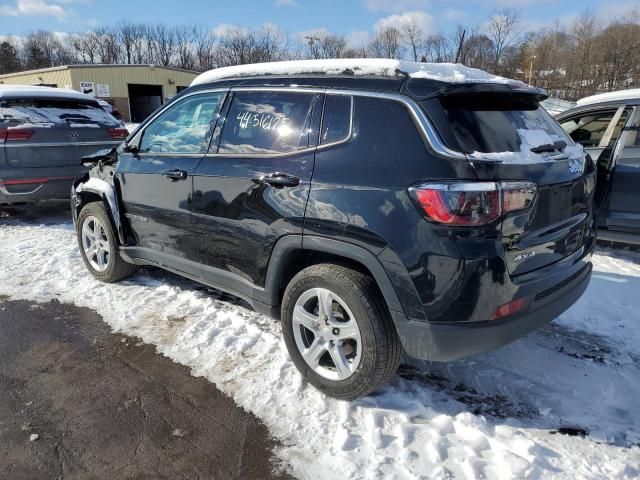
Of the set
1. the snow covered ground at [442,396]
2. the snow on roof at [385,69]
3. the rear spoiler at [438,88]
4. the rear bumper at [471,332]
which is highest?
the snow on roof at [385,69]

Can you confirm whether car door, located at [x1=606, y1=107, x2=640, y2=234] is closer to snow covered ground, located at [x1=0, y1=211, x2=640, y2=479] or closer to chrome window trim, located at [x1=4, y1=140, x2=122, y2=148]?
snow covered ground, located at [x1=0, y1=211, x2=640, y2=479]

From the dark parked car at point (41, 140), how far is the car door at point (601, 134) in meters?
6.43

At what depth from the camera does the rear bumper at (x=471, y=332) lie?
7.91 feet

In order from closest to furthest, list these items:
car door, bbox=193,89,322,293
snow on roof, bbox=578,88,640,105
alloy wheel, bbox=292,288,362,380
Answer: alloy wheel, bbox=292,288,362,380, car door, bbox=193,89,322,293, snow on roof, bbox=578,88,640,105

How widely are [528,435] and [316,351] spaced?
123 centimetres

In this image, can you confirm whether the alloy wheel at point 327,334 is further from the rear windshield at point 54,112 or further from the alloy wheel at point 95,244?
the rear windshield at point 54,112

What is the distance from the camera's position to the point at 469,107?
2.57m

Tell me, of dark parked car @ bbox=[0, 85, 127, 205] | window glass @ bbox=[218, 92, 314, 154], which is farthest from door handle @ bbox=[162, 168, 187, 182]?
dark parked car @ bbox=[0, 85, 127, 205]

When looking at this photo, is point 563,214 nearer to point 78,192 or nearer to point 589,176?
point 589,176

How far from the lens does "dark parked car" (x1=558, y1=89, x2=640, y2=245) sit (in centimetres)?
518

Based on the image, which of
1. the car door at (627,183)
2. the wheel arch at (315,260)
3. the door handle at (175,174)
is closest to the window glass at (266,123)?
the door handle at (175,174)

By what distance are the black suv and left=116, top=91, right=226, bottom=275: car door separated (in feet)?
0.13

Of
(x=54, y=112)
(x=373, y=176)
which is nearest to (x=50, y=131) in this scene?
(x=54, y=112)

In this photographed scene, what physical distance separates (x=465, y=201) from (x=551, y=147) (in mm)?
905
